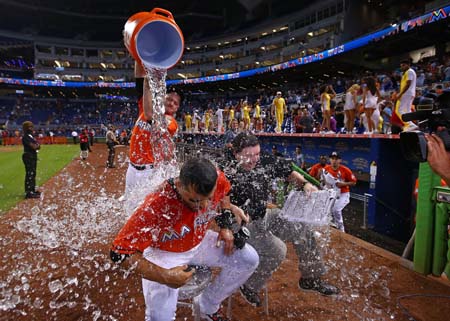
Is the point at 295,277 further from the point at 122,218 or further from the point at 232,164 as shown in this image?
the point at 122,218

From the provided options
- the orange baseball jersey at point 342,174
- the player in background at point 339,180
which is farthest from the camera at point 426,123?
the orange baseball jersey at point 342,174

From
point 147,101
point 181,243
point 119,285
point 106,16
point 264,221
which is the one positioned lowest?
point 119,285

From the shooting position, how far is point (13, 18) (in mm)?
49938

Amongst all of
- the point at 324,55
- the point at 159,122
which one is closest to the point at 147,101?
the point at 159,122

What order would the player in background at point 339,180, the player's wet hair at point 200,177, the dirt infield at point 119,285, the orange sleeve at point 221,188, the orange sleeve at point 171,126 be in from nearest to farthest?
the player's wet hair at point 200,177 → the orange sleeve at point 221,188 → the dirt infield at point 119,285 → the orange sleeve at point 171,126 → the player in background at point 339,180

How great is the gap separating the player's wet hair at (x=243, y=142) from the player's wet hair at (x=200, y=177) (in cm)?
115

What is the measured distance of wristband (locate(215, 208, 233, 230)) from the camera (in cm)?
270

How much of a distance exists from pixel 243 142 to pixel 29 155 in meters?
7.42

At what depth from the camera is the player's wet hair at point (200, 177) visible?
2055 mm

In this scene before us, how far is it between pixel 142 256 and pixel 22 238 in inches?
174

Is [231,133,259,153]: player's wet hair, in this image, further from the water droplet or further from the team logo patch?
the water droplet

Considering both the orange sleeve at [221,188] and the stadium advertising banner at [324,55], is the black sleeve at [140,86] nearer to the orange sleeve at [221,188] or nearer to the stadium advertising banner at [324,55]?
the orange sleeve at [221,188]

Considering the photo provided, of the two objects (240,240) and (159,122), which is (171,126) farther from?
(240,240)

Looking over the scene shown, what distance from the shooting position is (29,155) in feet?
26.9
